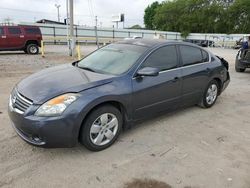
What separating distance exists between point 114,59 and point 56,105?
155cm

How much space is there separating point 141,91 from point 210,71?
221cm

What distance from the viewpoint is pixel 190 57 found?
5395mm

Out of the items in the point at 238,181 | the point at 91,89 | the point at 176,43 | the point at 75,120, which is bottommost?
the point at 238,181

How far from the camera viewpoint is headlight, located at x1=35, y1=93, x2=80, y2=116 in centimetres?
338

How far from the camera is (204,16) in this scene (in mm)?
59969

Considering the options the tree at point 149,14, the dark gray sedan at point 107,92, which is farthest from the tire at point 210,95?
the tree at point 149,14

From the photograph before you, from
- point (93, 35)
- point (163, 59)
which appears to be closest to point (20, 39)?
point (163, 59)

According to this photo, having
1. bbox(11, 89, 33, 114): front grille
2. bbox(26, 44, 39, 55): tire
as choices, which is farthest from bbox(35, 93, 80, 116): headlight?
bbox(26, 44, 39, 55): tire

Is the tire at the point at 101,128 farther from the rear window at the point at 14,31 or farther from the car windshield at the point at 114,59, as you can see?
the rear window at the point at 14,31

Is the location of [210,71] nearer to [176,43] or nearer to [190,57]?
[190,57]

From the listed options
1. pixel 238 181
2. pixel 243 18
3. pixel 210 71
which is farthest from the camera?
pixel 243 18

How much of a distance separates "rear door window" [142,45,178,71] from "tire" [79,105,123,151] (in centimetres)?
104

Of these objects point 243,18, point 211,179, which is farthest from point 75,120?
point 243,18

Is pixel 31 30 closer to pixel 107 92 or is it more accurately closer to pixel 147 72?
pixel 147 72
